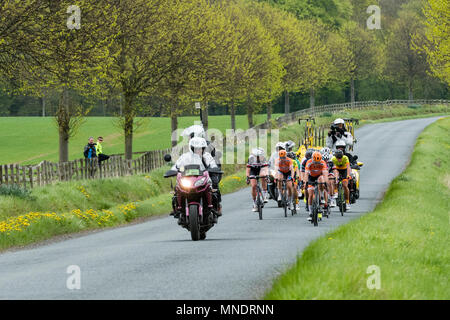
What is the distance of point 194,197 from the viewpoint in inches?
512

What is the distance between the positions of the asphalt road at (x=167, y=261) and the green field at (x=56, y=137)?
37246 mm

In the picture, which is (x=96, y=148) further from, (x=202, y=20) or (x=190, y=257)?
(x=190, y=257)

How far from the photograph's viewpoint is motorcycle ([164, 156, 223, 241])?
12.9 meters

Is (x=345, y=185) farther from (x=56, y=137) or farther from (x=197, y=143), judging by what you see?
(x=56, y=137)

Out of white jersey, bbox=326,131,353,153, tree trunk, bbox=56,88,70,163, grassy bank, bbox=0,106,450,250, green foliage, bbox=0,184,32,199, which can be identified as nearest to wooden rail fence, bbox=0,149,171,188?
grassy bank, bbox=0,106,450,250

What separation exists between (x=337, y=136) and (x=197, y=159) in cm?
912

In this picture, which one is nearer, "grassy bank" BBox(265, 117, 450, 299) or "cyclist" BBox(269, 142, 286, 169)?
"grassy bank" BBox(265, 117, 450, 299)

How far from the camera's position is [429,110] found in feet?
272

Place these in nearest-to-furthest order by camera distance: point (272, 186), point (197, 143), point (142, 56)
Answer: point (197, 143) → point (272, 186) → point (142, 56)

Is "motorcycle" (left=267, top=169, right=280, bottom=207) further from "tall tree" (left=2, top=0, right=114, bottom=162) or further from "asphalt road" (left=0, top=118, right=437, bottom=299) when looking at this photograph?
"tall tree" (left=2, top=0, right=114, bottom=162)

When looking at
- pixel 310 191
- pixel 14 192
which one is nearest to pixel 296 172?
pixel 310 191

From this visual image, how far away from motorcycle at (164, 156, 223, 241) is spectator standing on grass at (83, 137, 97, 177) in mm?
14668

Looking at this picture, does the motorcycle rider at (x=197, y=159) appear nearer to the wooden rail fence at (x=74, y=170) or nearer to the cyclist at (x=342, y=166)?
the cyclist at (x=342, y=166)

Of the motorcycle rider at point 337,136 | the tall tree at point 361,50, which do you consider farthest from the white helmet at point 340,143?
the tall tree at point 361,50
